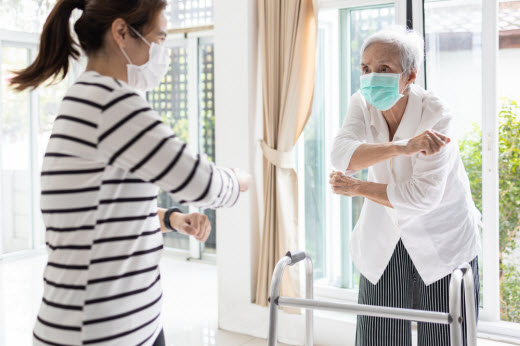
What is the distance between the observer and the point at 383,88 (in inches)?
74.9

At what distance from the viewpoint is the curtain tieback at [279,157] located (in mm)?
3414

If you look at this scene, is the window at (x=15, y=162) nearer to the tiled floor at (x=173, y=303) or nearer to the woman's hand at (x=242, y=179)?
the tiled floor at (x=173, y=303)

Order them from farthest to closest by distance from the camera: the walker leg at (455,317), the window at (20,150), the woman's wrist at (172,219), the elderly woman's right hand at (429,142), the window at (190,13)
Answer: the window at (20,150) < the window at (190,13) < the elderly woman's right hand at (429,142) < the walker leg at (455,317) < the woman's wrist at (172,219)

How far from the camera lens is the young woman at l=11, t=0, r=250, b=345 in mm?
1093

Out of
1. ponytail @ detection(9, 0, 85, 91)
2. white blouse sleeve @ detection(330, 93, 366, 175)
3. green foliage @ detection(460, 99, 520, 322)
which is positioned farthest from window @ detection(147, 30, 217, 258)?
ponytail @ detection(9, 0, 85, 91)

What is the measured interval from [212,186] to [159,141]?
0.45 ft

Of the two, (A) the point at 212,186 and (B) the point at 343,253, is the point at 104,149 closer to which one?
(A) the point at 212,186

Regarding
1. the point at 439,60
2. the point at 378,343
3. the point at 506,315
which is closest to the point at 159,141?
the point at 378,343

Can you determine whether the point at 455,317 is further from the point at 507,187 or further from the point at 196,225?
the point at 507,187

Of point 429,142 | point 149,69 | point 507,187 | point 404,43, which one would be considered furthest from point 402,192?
point 507,187

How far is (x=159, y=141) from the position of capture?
1.09 metres


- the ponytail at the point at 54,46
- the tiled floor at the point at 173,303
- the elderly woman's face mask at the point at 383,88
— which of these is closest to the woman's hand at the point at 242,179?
the ponytail at the point at 54,46

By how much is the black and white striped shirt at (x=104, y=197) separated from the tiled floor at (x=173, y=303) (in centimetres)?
238

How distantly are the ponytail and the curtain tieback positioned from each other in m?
2.21
